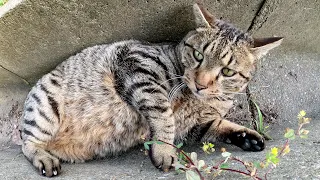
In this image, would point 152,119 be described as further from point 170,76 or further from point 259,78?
point 259,78

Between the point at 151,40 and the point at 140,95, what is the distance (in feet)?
2.04

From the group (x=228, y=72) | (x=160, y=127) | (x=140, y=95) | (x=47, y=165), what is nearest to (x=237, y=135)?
(x=228, y=72)

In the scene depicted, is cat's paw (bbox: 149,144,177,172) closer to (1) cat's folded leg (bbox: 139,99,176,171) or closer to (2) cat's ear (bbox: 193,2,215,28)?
(1) cat's folded leg (bbox: 139,99,176,171)

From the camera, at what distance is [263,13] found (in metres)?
3.06

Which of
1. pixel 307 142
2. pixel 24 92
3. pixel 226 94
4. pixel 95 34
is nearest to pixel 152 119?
pixel 226 94

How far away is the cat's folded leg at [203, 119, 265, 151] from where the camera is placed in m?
2.66

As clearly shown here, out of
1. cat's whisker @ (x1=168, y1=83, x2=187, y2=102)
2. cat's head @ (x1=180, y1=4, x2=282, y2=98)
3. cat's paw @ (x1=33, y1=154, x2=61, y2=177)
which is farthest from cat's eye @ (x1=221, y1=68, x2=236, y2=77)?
cat's paw @ (x1=33, y1=154, x2=61, y2=177)

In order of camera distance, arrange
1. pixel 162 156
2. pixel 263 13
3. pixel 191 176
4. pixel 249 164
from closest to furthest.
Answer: pixel 191 176, pixel 249 164, pixel 162 156, pixel 263 13

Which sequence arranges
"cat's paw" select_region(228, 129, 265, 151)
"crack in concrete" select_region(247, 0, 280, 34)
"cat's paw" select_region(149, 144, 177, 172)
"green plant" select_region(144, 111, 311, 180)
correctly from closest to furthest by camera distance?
"green plant" select_region(144, 111, 311, 180)
"cat's paw" select_region(149, 144, 177, 172)
"cat's paw" select_region(228, 129, 265, 151)
"crack in concrete" select_region(247, 0, 280, 34)

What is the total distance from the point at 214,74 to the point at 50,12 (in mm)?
1149

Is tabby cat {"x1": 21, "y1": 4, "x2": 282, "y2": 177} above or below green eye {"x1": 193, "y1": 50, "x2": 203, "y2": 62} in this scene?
below

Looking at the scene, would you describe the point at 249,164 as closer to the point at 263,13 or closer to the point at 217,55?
the point at 217,55

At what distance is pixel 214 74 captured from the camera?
259 centimetres

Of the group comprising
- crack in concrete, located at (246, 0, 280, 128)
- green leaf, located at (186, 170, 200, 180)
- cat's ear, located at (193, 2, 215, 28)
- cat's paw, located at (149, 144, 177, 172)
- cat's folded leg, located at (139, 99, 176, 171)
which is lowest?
cat's paw, located at (149, 144, 177, 172)
